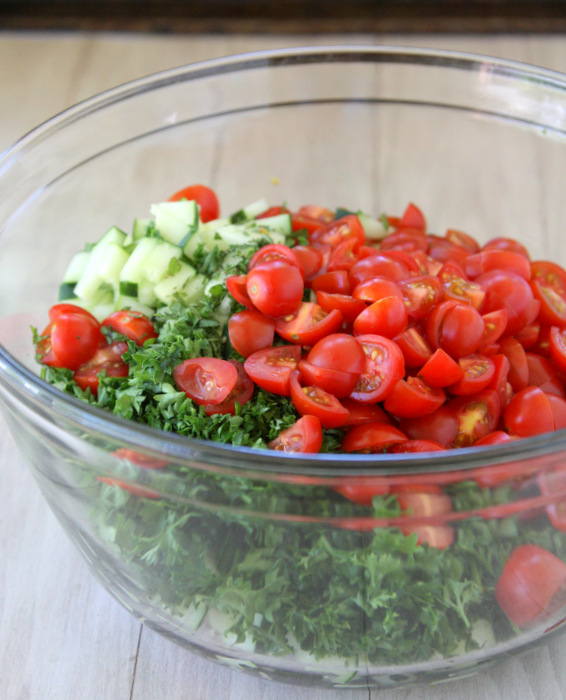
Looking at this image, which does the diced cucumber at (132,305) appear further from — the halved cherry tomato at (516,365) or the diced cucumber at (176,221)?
the halved cherry tomato at (516,365)

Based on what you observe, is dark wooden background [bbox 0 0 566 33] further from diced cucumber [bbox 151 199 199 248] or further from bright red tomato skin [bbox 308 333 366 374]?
bright red tomato skin [bbox 308 333 366 374]

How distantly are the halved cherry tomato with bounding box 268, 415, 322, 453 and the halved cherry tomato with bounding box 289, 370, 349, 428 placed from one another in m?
0.02

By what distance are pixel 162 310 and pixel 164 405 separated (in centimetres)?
28

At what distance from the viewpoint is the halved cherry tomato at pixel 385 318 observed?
1.22 metres

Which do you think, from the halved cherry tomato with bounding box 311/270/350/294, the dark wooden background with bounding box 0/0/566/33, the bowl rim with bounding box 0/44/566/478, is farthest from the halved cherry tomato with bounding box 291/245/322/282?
the dark wooden background with bounding box 0/0/566/33

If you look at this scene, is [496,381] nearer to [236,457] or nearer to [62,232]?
[236,457]

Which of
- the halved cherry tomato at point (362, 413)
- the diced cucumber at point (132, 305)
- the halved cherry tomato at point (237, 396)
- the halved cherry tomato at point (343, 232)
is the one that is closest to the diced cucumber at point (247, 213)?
the halved cherry tomato at point (343, 232)

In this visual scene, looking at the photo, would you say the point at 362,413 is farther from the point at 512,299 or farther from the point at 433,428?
the point at 512,299

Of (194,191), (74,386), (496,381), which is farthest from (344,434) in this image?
(194,191)

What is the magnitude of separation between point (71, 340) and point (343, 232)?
2.03 feet

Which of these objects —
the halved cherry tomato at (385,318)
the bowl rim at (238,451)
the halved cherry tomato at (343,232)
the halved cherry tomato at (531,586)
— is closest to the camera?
the bowl rim at (238,451)

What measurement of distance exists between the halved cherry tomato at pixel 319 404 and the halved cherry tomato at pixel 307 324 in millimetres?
102

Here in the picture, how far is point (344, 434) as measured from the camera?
3.99 ft

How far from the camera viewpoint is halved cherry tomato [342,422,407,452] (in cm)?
114
